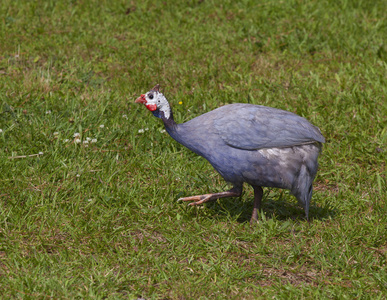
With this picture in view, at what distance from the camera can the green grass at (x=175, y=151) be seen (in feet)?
12.4

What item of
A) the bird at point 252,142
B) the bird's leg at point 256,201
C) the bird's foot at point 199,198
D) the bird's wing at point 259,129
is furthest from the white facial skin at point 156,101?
the bird's leg at point 256,201

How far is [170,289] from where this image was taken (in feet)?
12.0

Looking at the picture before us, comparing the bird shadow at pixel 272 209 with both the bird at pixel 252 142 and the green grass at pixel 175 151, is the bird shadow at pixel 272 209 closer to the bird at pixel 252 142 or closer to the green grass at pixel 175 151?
the green grass at pixel 175 151

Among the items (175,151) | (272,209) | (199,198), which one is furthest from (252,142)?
(175,151)

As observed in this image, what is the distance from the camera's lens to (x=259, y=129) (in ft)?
13.5

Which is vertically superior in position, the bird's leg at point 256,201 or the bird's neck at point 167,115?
the bird's neck at point 167,115

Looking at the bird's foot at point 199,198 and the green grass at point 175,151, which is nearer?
the green grass at point 175,151

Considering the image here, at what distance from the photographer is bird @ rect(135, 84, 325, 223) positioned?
4.07m

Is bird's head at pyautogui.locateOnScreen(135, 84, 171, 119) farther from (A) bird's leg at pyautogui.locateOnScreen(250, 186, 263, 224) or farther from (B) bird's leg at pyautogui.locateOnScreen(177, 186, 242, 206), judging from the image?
(A) bird's leg at pyautogui.locateOnScreen(250, 186, 263, 224)

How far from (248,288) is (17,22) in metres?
5.06

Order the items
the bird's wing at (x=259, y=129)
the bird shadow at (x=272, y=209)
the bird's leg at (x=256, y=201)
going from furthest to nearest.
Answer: the bird shadow at (x=272, y=209) → the bird's leg at (x=256, y=201) → the bird's wing at (x=259, y=129)

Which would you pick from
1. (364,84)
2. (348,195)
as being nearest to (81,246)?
(348,195)

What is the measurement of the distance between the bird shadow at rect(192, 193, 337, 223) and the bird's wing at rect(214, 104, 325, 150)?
665 millimetres

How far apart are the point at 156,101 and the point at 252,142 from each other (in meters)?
0.77
